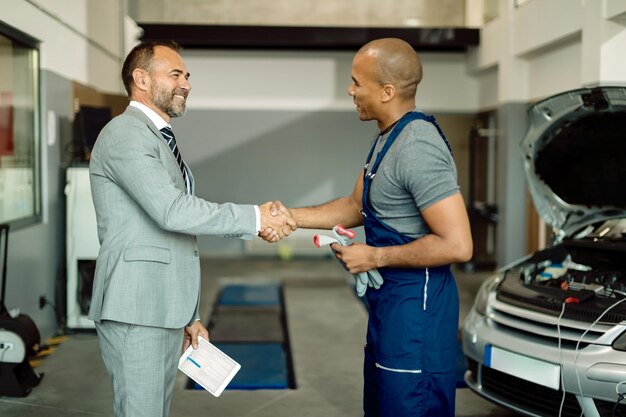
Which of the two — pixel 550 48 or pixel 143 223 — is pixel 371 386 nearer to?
pixel 143 223

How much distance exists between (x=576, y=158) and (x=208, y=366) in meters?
2.54

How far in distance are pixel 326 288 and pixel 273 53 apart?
4070mm

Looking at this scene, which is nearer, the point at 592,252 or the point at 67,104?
the point at 592,252

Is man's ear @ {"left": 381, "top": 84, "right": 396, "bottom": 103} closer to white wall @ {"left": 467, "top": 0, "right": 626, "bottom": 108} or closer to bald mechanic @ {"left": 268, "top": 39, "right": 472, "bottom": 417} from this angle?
bald mechanic @ {"left": 268, "top": 39, "right": 472, "bottom": 417}

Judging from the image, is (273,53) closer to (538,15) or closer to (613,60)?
(538,15)

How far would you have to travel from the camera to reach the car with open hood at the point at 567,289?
3010 millimetres

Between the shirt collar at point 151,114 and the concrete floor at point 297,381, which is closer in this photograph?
the shirt collar at point 151,114

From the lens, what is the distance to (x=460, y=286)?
816cm

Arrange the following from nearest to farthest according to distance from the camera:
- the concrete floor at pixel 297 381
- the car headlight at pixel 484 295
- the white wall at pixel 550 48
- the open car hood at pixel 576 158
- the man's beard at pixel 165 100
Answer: the man's beard at pixel 165 100
the open car hood at pixel 576 158
the car headlight at pixel 484 295
the concrete floor at pixel 297 381
the white wall at pixel 550 48

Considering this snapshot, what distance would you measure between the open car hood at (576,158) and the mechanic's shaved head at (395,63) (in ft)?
5.40

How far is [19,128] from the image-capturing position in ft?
17.7

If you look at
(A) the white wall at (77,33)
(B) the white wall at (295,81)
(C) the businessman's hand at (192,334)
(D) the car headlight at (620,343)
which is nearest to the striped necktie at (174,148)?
(C) the businessman's hand at (192,334)

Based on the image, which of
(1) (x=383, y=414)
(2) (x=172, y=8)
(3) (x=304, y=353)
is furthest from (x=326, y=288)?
(1) (x=383, y=414)

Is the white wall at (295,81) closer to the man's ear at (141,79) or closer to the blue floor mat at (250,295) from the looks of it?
the blue floor mat at (250,295)
